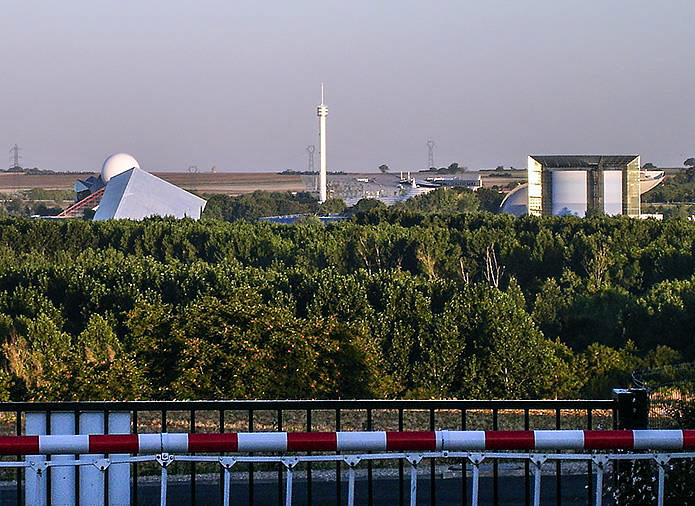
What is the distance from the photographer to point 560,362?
27.5m

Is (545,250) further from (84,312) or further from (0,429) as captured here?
(0,429)

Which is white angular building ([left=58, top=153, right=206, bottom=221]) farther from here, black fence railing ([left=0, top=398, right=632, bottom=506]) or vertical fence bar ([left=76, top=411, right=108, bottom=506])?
vertical fence bar ([left=76, top=411, right=108, bottom=506])

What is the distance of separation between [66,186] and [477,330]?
153778 millimetres

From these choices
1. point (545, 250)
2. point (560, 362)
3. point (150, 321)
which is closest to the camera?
point (150, 321)

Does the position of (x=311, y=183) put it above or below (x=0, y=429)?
above

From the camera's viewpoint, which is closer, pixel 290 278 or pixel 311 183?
pixel 290 278

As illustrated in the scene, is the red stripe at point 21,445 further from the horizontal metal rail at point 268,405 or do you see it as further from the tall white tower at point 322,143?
the tall white tower at point 322,143

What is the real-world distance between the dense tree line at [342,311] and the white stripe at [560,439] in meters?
14.8

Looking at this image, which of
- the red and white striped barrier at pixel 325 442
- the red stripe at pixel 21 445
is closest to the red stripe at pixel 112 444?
the red and white striped barrier at pixel 325 442

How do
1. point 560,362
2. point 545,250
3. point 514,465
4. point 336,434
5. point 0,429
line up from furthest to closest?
point 545,250 → point 560,362 → point 0,429 → point 514,465 → point 336,434

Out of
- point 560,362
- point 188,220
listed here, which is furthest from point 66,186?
point 560,362

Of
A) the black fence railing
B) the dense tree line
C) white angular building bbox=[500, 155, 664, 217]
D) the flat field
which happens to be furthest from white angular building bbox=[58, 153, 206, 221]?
the black fence railing

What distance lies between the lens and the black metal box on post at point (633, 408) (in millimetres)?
6578

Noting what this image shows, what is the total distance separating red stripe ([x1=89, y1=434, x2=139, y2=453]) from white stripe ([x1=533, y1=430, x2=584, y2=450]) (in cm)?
170
